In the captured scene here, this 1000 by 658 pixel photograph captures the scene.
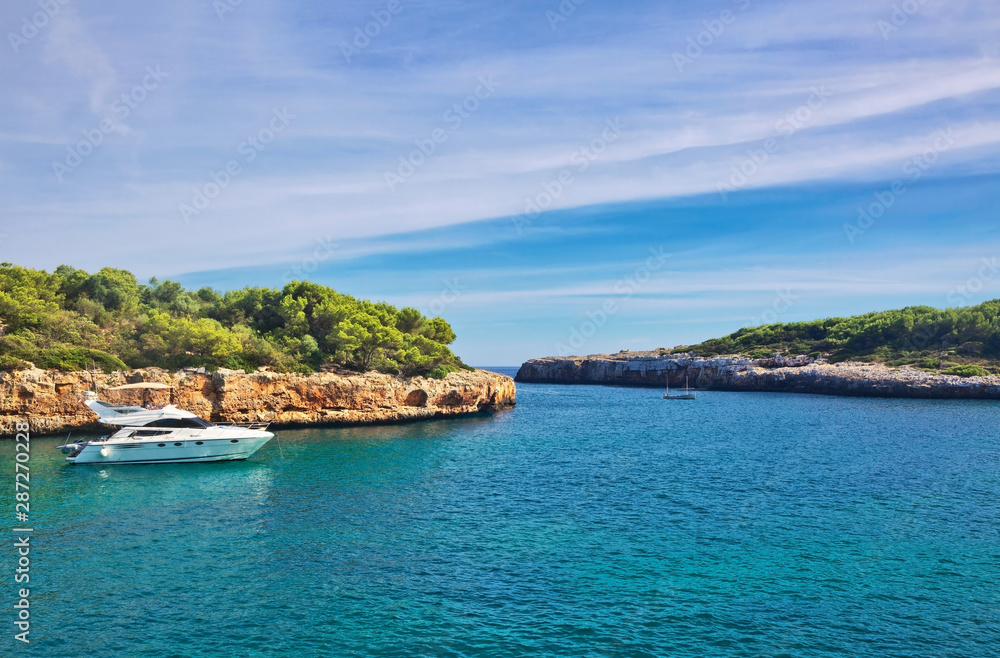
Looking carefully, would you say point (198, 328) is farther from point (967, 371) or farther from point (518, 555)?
point (967, 371)

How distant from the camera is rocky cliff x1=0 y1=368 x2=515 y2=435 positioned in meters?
43.9

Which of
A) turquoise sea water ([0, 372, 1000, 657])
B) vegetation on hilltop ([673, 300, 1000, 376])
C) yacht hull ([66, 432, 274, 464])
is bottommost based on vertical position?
turquoise sea water ([0, 372, 1000, 657])

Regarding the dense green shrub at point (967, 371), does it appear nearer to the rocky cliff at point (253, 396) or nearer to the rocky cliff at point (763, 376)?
the rocky cliff at point (763, 376)

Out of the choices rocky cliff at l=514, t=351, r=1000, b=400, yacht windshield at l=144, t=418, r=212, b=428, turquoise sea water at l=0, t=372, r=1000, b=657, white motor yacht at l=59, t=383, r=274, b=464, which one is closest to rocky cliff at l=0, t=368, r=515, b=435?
turquoise sea water at l=0, t=372, r=1000, b=657

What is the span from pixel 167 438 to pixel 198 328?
656 inches

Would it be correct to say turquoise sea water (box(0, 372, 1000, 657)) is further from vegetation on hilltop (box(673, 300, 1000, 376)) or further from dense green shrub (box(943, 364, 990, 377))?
vegetation on hilltop (box(673, 300, 1000, 376))

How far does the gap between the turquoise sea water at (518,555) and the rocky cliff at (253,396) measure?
647cm

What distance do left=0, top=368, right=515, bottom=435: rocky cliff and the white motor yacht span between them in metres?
8.65

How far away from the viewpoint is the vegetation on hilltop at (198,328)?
160ft

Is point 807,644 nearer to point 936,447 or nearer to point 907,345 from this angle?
point 936,447

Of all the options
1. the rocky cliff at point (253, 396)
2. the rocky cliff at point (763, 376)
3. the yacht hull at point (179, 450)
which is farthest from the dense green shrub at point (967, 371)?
the yacht hull at point (179, 450)

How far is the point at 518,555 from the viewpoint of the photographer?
19.9m

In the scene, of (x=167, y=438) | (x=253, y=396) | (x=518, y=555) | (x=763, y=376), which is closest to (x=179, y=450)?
(x=167, y=438)

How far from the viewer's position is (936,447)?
40.8m
